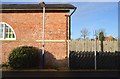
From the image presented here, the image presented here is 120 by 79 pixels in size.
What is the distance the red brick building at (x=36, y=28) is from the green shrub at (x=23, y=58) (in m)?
1.49

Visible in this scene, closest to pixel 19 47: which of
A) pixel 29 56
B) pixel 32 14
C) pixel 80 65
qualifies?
pixel 29 56

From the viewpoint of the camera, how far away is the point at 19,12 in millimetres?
25281

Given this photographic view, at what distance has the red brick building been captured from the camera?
24922mm

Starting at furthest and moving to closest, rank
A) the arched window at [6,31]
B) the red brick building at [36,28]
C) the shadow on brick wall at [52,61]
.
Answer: the arched window at [6,31]
the red brick building at [36,28]
the shadow on brick wall at [52,61]

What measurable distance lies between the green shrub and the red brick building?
4.89ft

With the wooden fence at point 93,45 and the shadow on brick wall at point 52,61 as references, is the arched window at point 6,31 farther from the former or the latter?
the wooden fence at point 93,45

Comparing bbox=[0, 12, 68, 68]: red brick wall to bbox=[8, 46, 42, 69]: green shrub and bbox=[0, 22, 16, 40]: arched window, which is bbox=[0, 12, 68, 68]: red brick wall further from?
bbox=[8, 46, 42, 69]: green shrub

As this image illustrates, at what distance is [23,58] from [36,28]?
11.0ft

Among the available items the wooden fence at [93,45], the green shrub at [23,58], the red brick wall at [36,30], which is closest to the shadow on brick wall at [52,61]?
the red brick wall at [36,30]

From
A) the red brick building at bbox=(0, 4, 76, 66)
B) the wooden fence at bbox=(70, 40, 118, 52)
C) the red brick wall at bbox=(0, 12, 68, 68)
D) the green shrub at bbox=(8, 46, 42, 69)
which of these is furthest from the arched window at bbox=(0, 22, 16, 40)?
the wooden fence at bbox=(70, 40, 118, 52)

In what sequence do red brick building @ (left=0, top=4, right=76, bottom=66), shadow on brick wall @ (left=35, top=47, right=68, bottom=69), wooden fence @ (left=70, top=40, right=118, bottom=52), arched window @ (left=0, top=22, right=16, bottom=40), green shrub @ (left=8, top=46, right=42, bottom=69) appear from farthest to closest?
1. wooden fence @ (left=70, top=40, right=118, bottom=52)
2. arched window @ (left=0, top=22, right=16, bottom=40)
3. red brick building @ (left=0, top=4, right=76, bottom=66)
4. shadow on brick wall @ (left=35, top=47, right=68, bottom=69)
5. green shrub @ (left=8, top=46, right=42, bottom=69)

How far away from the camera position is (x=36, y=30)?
25031 millimetres

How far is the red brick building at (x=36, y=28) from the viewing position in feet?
81.8

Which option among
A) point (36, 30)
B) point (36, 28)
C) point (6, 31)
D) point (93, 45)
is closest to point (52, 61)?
point (36, 30)
